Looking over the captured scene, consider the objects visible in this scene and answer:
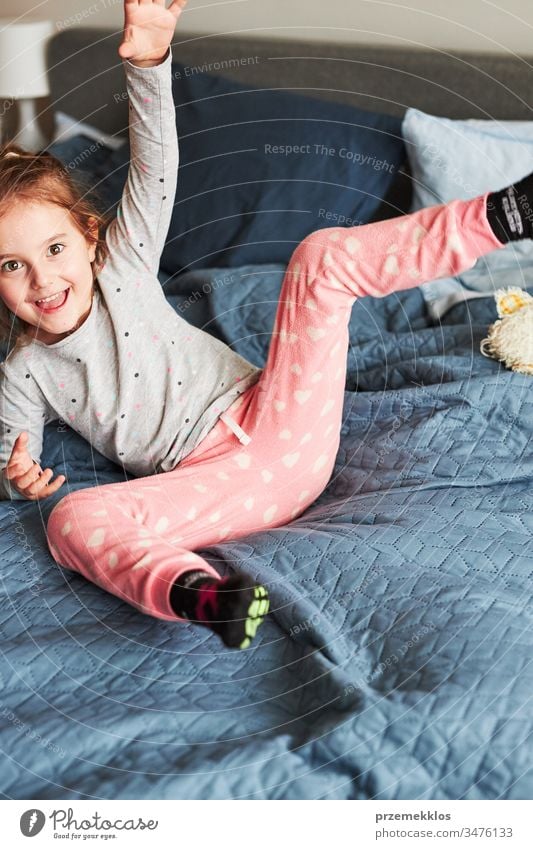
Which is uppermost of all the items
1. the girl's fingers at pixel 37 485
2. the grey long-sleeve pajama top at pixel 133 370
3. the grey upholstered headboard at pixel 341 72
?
the grey upholstered headboard at pixel 341 72

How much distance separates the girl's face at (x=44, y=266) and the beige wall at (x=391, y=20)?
2.35 ft

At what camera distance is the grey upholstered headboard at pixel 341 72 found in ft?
4.59

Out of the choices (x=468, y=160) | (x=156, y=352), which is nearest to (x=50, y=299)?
(x=156, y=352)

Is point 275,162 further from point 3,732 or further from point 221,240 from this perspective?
point 3,732

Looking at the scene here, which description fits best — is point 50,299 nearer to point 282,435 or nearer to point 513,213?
point 282,435

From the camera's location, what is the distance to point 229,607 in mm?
633

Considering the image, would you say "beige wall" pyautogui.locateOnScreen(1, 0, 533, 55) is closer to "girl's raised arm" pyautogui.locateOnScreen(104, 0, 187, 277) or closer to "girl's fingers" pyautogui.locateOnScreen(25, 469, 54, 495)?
"girl's raised arm" pyautogui.locateOnScreen(104, 0, 187, 277)

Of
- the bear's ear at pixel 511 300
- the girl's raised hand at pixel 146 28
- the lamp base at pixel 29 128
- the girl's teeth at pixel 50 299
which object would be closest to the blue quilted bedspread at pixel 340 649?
the bear's ear at pixel 511 300

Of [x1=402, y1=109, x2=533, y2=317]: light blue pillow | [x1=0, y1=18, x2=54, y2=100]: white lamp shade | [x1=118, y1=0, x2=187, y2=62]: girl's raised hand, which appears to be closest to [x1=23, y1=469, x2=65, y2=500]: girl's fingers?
[x1=118, y1=0, x2=187, y2=62]: girl's raised hand

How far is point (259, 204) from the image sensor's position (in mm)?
1318

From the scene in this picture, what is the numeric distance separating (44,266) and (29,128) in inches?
34.0

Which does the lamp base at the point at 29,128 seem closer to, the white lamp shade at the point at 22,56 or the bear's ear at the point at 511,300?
the white lamp shade at the point at 22,56

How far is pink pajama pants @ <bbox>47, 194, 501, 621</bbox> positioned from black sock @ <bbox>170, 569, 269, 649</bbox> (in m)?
0.06
